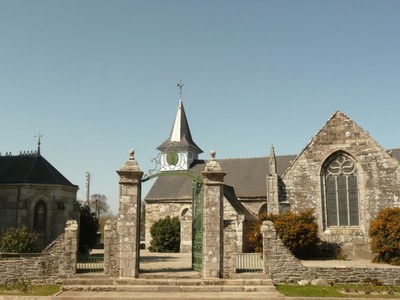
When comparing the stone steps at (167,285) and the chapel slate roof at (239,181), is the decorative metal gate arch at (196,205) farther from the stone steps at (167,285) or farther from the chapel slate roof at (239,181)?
the chapel slate roof at (239,181)

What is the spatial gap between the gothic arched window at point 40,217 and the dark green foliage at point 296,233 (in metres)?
10.8

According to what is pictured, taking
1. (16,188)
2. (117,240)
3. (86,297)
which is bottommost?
(86,297)

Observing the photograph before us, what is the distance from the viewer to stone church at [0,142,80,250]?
21422 mm

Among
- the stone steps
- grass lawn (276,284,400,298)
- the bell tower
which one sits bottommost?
grass lawn (276,284,400,298)

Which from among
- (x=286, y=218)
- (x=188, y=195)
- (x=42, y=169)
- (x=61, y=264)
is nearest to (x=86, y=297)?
(x=61, y=264)

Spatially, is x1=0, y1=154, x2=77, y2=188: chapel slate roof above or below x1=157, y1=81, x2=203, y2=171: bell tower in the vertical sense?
below

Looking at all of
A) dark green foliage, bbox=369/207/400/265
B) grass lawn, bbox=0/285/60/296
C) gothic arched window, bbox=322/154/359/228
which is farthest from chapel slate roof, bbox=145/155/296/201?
grass lawn, bbox=0/285/60/296

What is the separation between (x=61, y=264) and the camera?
14.1m

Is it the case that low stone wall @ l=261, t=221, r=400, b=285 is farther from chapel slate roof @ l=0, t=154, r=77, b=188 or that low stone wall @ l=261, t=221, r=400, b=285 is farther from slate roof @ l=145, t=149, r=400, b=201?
slate roof @ l=145, t=149, r=400, b=201

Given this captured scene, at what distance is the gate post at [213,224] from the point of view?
14031mm

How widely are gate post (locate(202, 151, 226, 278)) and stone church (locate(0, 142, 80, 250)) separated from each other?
1078 cm

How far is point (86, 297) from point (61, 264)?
245 cm

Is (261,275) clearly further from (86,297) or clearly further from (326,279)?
(86,297)

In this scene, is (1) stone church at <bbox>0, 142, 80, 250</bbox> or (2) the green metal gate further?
(1) stone church at <bbox>0, 142, 80, 250</bbox>
